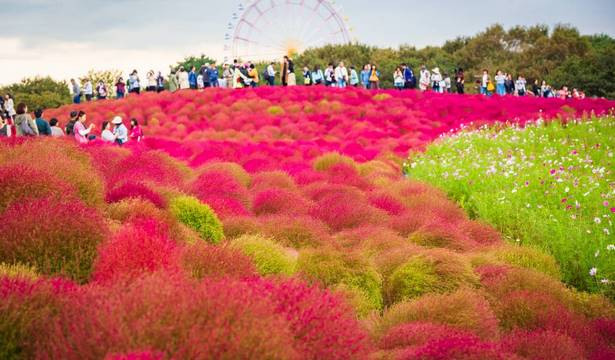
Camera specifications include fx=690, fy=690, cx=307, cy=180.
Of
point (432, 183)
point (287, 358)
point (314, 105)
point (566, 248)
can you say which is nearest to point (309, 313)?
point (287, 358)

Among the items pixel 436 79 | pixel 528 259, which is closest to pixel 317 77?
pixel 436 79

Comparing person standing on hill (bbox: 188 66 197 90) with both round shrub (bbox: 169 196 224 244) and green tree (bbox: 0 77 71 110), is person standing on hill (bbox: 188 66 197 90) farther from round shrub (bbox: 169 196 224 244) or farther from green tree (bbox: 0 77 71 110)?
round shrub (bbox: 169 196 224 244)

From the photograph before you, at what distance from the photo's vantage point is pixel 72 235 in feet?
15.4

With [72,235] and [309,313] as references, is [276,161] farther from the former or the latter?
[309,313]

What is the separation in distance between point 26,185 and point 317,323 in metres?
2.95

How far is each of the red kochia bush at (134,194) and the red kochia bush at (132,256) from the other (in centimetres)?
170

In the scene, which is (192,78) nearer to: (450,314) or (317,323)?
(450,314)

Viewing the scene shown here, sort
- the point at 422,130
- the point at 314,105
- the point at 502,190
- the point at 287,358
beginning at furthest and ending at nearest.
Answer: the point at 314,105 → the point at 422,130 → the point at 502,190 → the point at 287,358

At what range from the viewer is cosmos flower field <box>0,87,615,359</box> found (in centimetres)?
333

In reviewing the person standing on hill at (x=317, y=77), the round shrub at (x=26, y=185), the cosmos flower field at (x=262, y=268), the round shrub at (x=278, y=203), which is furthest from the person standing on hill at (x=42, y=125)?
the person standing on hill at (x=317, y=77)

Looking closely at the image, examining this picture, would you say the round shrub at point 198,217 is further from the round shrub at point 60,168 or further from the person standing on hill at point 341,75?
the person standing on hill at point 341,75

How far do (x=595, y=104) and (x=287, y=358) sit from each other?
2131 cm

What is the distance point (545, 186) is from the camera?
980 cm

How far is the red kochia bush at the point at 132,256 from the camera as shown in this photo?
4.28 m
